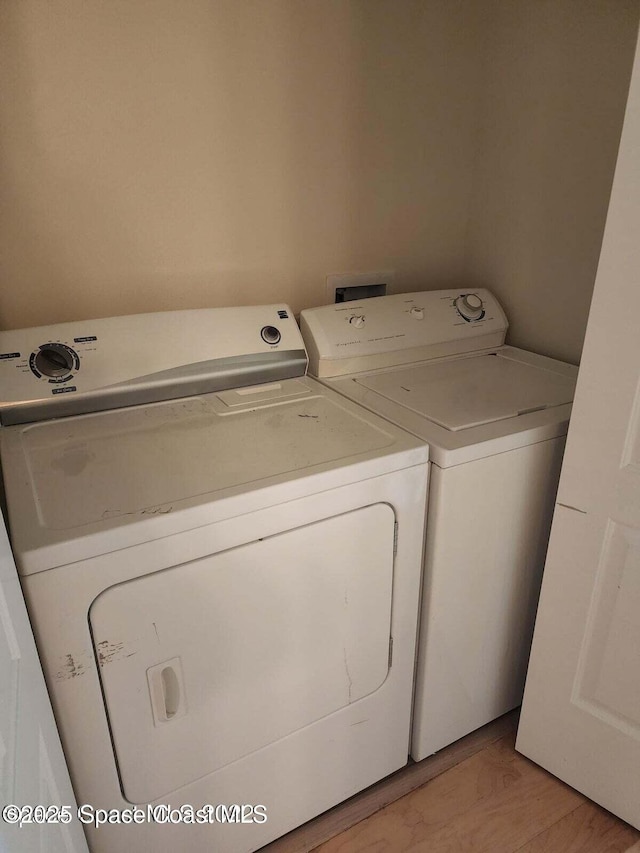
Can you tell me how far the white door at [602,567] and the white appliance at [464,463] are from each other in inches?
3.7

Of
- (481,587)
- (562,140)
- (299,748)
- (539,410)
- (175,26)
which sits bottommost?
(299,748)

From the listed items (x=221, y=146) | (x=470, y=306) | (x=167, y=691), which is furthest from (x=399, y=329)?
(x=167, y=691)

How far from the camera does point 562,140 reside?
1.59 metres

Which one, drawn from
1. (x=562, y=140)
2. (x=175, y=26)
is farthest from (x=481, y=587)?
(x=175, y=26)

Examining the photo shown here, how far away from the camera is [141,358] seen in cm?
133

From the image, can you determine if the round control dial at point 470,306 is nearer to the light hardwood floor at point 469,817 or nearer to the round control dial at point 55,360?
the round control dial at point 55,360

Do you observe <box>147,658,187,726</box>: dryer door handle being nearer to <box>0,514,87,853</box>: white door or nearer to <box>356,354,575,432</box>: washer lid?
<box>0,514,87,853</box>: white door

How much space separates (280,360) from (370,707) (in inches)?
32.4

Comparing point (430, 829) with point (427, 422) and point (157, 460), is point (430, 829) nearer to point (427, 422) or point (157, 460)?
point (427, 422)

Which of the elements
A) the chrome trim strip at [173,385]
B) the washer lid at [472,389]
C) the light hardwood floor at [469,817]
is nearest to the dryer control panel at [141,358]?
the chrome trim strip at [173,385]

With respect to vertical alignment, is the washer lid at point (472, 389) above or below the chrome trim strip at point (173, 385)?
below

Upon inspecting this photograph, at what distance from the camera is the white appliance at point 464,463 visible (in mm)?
1221

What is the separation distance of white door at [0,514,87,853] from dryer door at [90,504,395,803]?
0.13 m

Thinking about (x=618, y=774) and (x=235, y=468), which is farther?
(x=618, y=774)
